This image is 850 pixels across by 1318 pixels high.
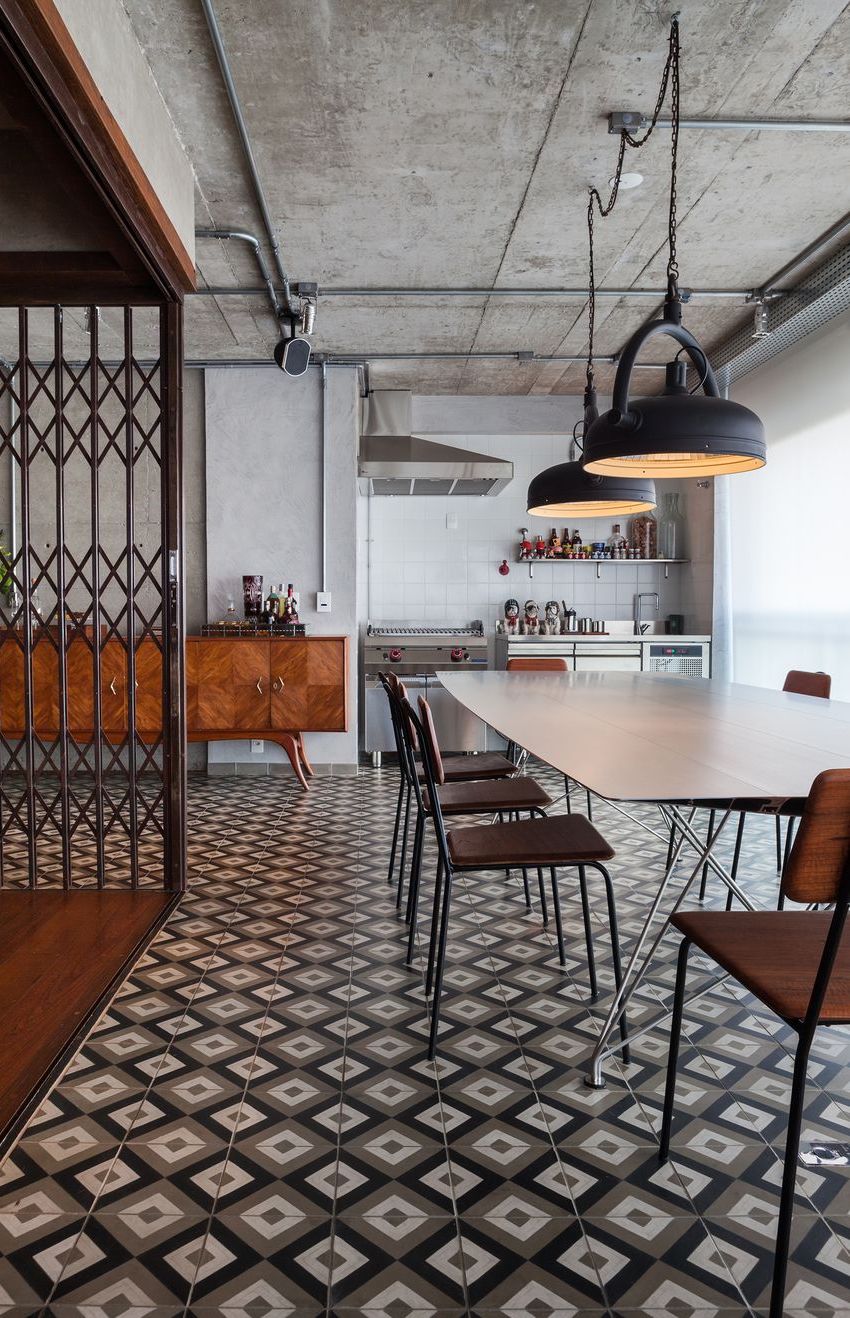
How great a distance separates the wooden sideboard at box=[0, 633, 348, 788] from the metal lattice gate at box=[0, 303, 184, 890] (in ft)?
0.06

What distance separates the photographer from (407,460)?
6328 millimetres

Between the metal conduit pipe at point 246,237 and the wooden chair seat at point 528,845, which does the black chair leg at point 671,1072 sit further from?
the metal conduit pipe at point 246,237

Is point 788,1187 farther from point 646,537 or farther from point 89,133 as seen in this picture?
point 646,537

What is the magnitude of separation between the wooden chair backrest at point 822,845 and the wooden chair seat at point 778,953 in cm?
19

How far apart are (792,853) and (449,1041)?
1.30 metres

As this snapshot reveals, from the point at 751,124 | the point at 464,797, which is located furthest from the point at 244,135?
the point at 464,797

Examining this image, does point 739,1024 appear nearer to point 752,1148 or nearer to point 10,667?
point 752,1148

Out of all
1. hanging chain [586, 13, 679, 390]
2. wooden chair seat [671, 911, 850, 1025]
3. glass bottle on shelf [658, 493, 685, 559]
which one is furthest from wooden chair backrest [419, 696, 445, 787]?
glass bottle on shelf [658, 493, 685, 559]

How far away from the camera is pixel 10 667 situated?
5.75 m

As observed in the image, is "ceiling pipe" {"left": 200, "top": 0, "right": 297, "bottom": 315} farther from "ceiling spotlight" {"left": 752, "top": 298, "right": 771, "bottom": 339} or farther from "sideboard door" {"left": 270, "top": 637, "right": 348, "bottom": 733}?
"ceiling spotlight" {"left": 752, "top": 298, "right": 771, "bottom": 339}

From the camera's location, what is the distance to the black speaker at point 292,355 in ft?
17.1

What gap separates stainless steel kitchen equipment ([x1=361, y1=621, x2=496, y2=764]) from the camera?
6785 mm

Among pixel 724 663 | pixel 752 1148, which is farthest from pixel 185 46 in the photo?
pixel 724 663

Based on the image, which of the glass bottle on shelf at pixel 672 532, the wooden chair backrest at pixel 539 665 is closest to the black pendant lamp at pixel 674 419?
the wooden chair backrest at pixel 539 665
